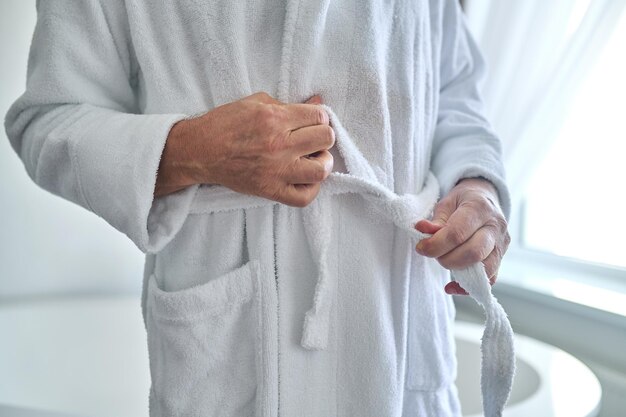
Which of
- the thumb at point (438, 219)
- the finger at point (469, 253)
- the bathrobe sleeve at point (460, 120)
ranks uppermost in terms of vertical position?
the bathrobe sleeve at point (460, 120)

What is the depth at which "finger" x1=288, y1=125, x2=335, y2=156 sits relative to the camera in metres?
0.51

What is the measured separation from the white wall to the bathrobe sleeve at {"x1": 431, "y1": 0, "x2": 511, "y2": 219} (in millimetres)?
1181

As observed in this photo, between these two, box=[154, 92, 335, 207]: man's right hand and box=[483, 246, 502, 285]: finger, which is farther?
box=[483, 246, 502, 285]: finger

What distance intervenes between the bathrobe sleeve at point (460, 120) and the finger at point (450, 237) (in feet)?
0.36

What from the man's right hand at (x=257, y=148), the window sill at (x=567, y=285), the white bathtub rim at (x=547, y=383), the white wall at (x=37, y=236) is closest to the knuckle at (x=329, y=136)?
the man's right hand at (x=257, y=148)

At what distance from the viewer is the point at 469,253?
1.82 ft

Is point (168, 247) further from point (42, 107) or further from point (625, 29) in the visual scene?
point (625, 29)

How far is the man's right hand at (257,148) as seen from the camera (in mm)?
499

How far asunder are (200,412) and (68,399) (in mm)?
1110

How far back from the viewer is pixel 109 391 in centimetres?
151

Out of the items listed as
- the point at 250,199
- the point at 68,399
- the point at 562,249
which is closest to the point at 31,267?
the point at 68,399

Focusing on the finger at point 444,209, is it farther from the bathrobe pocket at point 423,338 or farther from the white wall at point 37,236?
the white wall at point 37,236

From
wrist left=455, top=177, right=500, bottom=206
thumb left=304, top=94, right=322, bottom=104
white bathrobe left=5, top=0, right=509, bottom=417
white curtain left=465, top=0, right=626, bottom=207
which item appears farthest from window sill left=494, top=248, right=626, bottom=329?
thumb left=304, top=94, right=322, bottom=104

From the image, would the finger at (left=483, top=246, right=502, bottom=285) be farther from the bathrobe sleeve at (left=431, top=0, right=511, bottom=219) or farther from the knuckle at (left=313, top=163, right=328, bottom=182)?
the knuckle at (left=313, top=163, right=328, bottom=182)
